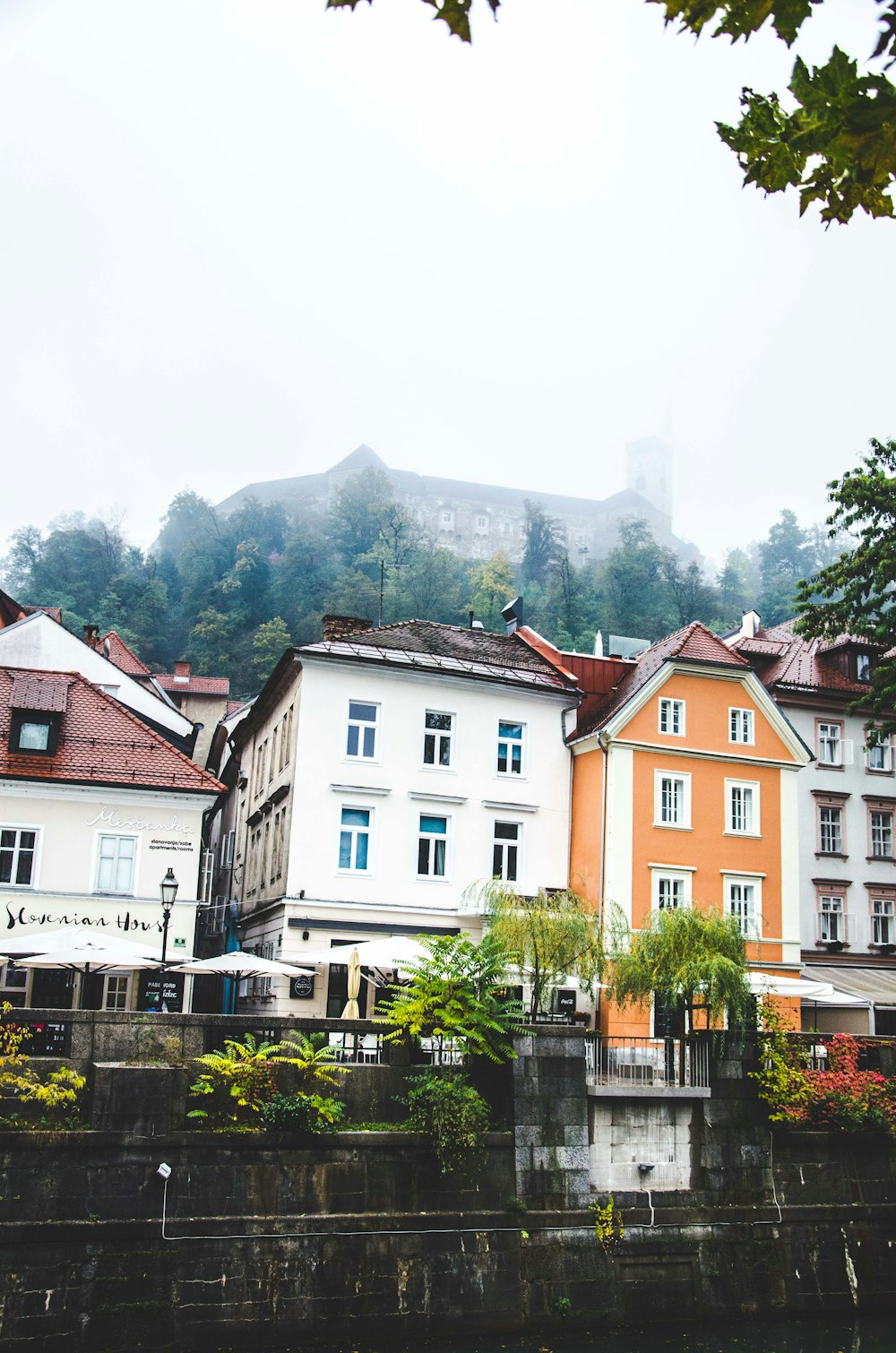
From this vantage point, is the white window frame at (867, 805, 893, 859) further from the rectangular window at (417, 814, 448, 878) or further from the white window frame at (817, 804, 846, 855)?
the rectangular window at (417, 814, 448, 878)

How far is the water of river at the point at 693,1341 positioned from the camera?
1858 cm

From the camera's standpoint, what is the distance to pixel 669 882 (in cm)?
3559

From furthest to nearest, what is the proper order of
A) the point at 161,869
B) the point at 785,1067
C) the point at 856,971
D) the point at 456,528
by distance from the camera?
1. the point at 456,528
2. the point at 856,971
3. the point at 161,869
4. the point at 785,1067

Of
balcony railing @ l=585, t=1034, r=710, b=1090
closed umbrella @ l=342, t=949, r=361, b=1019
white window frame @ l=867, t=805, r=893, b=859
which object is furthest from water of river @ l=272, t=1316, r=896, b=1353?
white window frame @ l=867, t=805, r=893, b=859

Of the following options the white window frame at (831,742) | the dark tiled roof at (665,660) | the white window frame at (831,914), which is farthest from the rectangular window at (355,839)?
the white window frame at (831,742)

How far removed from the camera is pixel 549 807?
120ft

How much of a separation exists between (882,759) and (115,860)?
27.2 meters

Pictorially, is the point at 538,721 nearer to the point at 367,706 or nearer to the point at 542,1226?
the point at 367,706

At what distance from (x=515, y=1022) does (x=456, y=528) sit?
15692 cm

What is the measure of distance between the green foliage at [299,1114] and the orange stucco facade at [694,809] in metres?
15.3

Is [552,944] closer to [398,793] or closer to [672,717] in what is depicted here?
[398,793]

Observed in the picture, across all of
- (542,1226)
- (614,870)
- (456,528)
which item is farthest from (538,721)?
(456,528)

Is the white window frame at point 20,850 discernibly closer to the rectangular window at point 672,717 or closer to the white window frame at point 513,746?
the white window frame at point 513,746

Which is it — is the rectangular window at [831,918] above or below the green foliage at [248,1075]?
above
